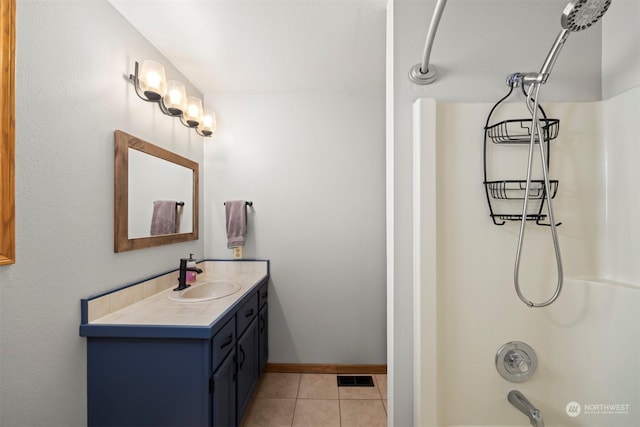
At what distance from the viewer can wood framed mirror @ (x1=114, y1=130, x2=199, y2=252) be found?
4.82 feet

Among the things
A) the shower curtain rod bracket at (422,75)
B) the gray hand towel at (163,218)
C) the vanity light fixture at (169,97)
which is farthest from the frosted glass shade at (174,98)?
the shower curtain rod bracket at (422,75)

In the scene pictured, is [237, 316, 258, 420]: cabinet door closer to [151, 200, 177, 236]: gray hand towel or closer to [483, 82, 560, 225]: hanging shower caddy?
[151, 200, 177, 236]: gray hand towel

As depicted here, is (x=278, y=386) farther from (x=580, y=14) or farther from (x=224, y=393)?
(x=580, y=14)

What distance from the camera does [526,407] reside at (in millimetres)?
1089

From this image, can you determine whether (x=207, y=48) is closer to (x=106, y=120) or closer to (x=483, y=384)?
(x=106, y=120)

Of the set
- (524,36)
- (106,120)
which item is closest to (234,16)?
(106,120)

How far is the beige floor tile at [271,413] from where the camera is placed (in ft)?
5.90

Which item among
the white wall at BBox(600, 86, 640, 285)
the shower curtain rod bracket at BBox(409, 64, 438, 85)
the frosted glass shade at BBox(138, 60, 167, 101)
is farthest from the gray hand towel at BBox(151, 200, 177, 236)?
the white wall at BBox(600, 86, 640, 285)

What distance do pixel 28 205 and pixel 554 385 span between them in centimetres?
224

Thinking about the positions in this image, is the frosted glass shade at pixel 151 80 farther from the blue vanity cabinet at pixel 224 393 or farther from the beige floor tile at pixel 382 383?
the beige floor tile at pixel 382 383

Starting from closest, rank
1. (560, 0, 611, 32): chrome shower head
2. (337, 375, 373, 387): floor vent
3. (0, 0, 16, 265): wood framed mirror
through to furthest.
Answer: (560, 0, 611, 32): chrome shower head < (0, 0, 16, 265): wood framed mirror < (337, 375, 373, 387): floor vent

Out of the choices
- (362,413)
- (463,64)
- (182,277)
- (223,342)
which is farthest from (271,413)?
(463,64)

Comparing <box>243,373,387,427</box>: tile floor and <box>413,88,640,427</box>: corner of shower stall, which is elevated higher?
<box>413,88,640,427</box>: corner of shower stall

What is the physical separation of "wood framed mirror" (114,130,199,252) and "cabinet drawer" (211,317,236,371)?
0.70 meters
